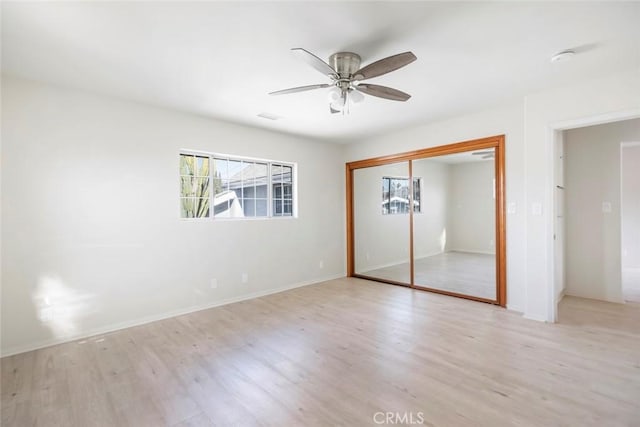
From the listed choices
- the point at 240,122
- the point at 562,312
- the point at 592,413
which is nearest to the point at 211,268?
the point at 240,122

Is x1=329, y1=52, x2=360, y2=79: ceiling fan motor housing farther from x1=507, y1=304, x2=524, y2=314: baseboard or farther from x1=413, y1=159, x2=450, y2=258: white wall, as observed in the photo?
x1=507, y1=304, x2=524, y2=314: baseboard

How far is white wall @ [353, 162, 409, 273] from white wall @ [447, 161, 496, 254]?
1049mm

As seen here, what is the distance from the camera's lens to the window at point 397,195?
16.0 ft

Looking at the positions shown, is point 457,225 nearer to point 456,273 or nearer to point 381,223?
point 456,273

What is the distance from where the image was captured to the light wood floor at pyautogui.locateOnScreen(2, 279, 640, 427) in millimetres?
Answer: 1888

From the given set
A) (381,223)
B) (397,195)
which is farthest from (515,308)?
(381,223)

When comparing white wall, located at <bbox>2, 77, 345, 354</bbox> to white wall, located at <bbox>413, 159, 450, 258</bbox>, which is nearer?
white wall, located at <bbox>2, 77, 345, 354</bbox>

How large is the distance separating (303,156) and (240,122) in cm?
Answer: 131

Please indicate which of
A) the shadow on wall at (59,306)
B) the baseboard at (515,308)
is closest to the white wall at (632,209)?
the baseboard at (515,308)

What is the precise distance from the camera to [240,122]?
14.0ft

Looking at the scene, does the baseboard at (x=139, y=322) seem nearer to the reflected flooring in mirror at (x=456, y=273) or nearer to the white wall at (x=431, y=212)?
the reflected flooring in mirror at (x=456, y=273)

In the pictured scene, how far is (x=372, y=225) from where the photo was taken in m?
5.75

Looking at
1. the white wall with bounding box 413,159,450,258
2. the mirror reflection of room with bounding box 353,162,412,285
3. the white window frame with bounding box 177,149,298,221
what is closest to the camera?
the white window frame with bounding box 177,149,298,221

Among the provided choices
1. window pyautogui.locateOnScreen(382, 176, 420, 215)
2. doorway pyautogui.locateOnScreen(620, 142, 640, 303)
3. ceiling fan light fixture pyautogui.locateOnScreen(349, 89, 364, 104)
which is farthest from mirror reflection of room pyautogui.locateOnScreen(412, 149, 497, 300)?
doorway pyautogui.locateOnScreen(620, 142, 640, 303)
